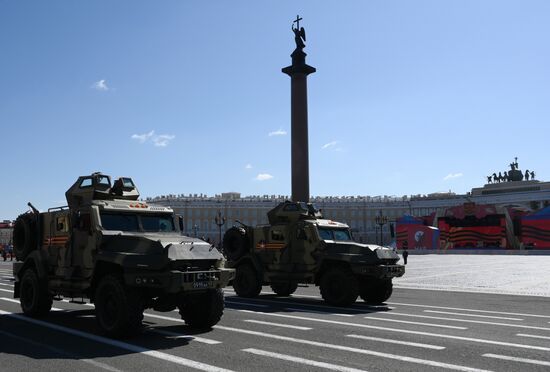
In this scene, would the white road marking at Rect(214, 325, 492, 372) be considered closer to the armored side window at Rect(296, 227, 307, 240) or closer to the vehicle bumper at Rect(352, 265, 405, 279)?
the vehicle bumper at Rect(352, 265, 405, 279)

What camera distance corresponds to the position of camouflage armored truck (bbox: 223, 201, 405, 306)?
16062 mm

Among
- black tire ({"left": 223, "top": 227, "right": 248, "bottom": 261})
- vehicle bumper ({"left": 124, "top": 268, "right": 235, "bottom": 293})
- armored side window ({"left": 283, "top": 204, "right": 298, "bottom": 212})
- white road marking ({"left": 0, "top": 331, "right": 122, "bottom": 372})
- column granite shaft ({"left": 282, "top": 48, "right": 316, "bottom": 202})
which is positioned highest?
column granite shaft ({"left": 282, "top": 48, "right": 316, "bottom": 202})

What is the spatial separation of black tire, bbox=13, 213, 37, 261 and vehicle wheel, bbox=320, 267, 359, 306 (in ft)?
26.9

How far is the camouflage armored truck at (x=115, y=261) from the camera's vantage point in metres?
9.95

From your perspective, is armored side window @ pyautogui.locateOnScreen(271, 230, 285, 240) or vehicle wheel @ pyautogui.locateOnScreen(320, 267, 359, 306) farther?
armored side window @ pyautogui.locateOnScreen(271, 230, 285, 240)

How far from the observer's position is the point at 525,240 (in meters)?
73.2

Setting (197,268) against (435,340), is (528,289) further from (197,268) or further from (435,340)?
(197,268)

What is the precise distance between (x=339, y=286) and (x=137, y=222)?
6.95 meters

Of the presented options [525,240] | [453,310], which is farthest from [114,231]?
[525,240]

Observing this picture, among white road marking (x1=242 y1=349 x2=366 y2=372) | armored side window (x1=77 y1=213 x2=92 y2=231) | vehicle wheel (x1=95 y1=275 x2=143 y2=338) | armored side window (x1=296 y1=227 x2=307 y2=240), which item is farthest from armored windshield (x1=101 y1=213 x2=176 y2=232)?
armored side window (x1=296 y1=227 x2=307 y2=240)

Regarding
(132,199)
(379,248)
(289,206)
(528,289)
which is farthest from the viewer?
(528,289)

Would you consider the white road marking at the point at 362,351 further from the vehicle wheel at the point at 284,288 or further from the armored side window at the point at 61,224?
the vehicle wheel at the point at 284,288

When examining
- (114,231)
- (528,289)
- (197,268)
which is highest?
(114,231)

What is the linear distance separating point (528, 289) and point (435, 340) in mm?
14730
